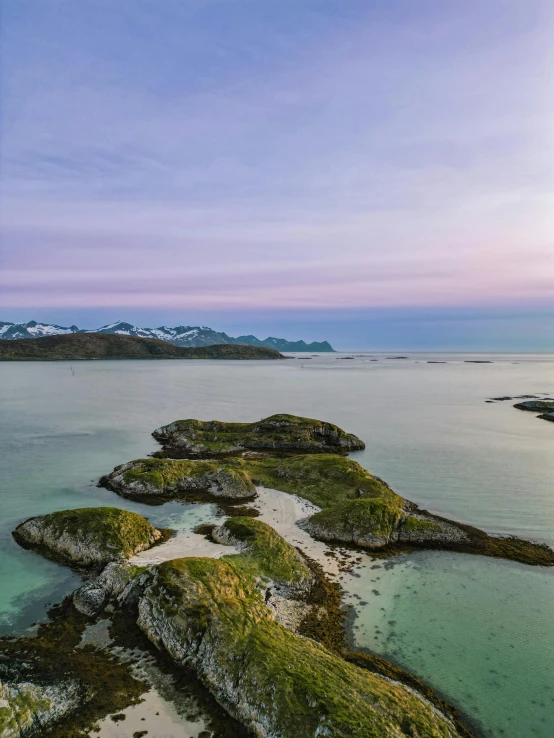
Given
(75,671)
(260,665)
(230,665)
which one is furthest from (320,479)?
(75,671)

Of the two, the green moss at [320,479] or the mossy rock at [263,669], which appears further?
the green moss at [320,479]

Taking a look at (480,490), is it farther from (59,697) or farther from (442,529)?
(59,697)

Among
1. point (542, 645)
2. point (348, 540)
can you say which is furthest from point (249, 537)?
point (542, 645)

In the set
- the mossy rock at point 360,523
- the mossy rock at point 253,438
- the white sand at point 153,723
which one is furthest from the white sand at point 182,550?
the mossy rock at point 253,438

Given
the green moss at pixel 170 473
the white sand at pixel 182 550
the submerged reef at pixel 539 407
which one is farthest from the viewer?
the submerged reef at pixel 539 407

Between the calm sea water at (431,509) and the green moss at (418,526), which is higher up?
the green moss at (418,526)

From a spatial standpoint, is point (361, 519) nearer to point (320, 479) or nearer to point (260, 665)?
point (320, 479)

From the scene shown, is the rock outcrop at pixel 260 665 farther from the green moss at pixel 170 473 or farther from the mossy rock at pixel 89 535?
the green moss at pixel 170 473
